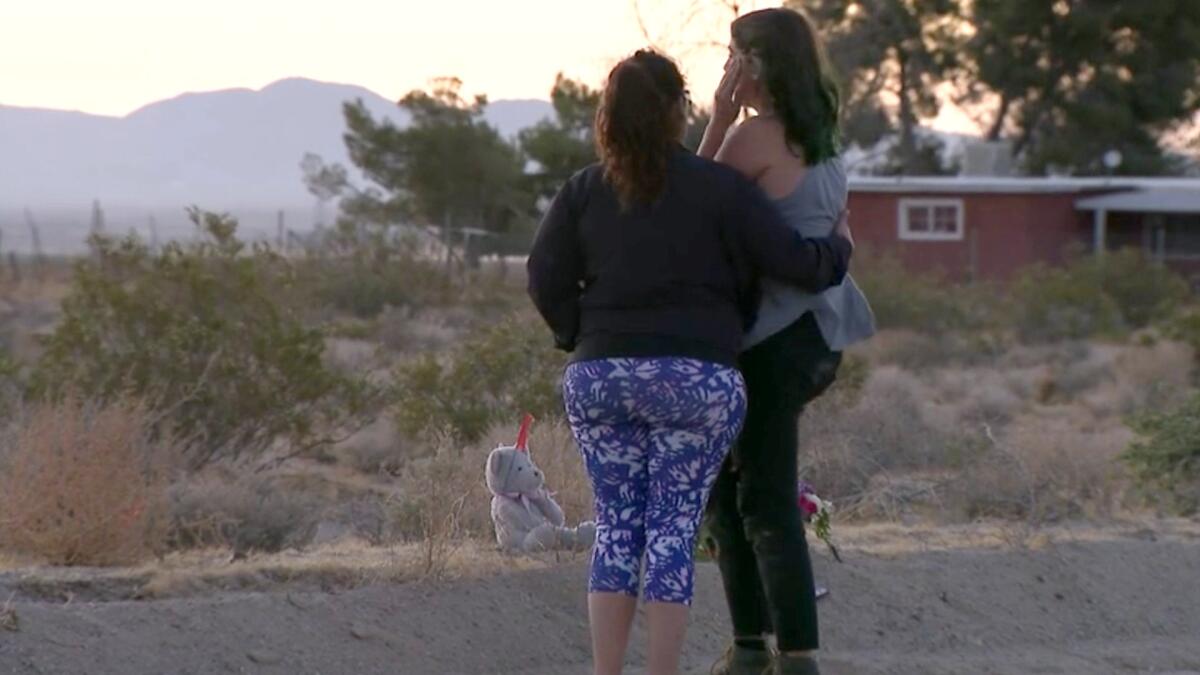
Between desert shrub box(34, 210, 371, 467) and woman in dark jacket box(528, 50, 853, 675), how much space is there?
6.82m

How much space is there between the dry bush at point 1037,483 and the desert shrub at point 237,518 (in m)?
3.33

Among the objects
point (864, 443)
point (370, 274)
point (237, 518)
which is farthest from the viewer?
point (370, 274)

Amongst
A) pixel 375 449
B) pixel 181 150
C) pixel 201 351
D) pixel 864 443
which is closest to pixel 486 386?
pixel 375 449

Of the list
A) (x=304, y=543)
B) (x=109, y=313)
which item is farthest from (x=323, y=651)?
(x=109, y=313)

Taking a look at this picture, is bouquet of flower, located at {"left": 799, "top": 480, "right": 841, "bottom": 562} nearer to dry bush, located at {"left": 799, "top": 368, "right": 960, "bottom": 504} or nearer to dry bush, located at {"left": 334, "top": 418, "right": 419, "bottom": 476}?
dry bush, located at {"left": 799, "top": 368, "right": 960, "bottom": 504}

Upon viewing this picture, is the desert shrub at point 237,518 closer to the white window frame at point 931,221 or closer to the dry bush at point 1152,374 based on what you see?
the dry bush at point 1152,374

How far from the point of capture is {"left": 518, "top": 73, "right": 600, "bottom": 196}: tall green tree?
42.6 m

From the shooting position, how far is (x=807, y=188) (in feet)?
17.3

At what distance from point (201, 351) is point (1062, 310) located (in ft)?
63.2

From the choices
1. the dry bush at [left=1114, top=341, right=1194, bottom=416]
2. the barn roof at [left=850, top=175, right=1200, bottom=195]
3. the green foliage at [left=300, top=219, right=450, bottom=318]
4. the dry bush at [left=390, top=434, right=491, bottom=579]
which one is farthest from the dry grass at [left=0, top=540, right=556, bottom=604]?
the barn roof at [left=850, top=175, right=1200, bottom=195]

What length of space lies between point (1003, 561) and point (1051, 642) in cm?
52

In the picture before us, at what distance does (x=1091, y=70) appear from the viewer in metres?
47.5

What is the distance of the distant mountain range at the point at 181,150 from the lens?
162 meters

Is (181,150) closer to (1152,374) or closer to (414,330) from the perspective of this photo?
(414,330)
